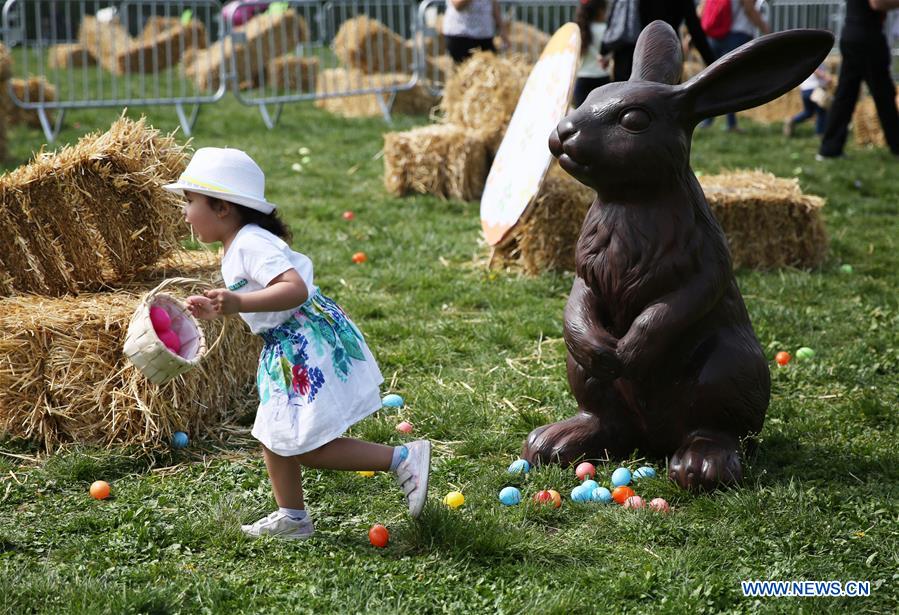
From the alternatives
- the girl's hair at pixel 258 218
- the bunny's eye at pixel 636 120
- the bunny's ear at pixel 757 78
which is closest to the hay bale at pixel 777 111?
the bunny's ear at pixel 757 78

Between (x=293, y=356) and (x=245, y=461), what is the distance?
0.98 meters

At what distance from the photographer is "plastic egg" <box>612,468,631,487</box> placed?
3.75 metres

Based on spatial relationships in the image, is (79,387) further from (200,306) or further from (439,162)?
(439,162)

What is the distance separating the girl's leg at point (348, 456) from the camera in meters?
3.37

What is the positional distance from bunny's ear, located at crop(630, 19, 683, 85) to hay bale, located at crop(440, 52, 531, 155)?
15.7ft

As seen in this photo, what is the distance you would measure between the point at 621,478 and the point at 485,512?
1.85ft

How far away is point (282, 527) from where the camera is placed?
3.41 metres

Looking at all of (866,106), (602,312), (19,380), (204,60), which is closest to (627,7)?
(866,106)

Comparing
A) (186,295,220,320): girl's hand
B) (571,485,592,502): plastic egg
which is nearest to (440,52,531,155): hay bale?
(571,485,592,502): plastic egg

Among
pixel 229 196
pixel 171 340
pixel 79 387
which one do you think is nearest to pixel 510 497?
pixel 171 340

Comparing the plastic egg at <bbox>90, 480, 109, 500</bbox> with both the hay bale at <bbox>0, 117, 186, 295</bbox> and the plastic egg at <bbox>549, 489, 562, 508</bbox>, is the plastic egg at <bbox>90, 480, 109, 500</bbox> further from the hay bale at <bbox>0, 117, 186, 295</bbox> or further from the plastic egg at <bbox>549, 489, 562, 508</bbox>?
the plastic egg at <bbox>549, 489, 562, 508</bbox>

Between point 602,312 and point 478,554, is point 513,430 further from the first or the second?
point 478,554

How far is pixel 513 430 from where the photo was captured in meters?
4.36

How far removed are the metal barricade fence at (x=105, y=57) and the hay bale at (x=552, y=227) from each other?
6.52 m
